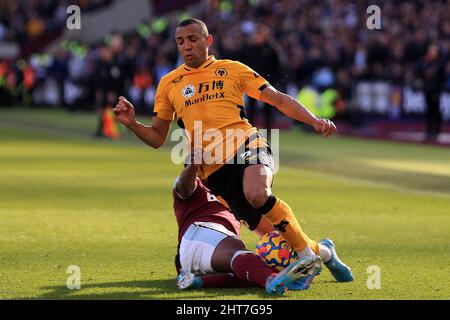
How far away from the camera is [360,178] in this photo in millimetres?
17641

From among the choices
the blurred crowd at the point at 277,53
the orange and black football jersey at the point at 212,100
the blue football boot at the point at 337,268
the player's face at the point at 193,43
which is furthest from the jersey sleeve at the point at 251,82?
the blurred crowd at the point at 277,53

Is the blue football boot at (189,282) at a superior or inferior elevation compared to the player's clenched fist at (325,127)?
inferior

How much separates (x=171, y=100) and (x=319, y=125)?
1.25 meters

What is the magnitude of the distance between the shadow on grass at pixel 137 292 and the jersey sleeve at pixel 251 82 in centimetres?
151

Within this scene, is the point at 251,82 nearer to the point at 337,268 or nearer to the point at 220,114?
the point at 220,114

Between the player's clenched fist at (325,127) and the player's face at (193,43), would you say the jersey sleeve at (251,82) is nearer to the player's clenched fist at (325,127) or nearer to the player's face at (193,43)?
the player's face at (193,43)

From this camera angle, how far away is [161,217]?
12.8m

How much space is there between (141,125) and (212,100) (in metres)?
0.55

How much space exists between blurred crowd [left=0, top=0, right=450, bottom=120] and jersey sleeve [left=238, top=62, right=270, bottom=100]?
13465 millimetres

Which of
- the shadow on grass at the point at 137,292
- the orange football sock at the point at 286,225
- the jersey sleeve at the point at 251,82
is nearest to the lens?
the shadow on grass at the point at 137,292

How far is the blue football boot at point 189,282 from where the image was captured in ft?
27.5
